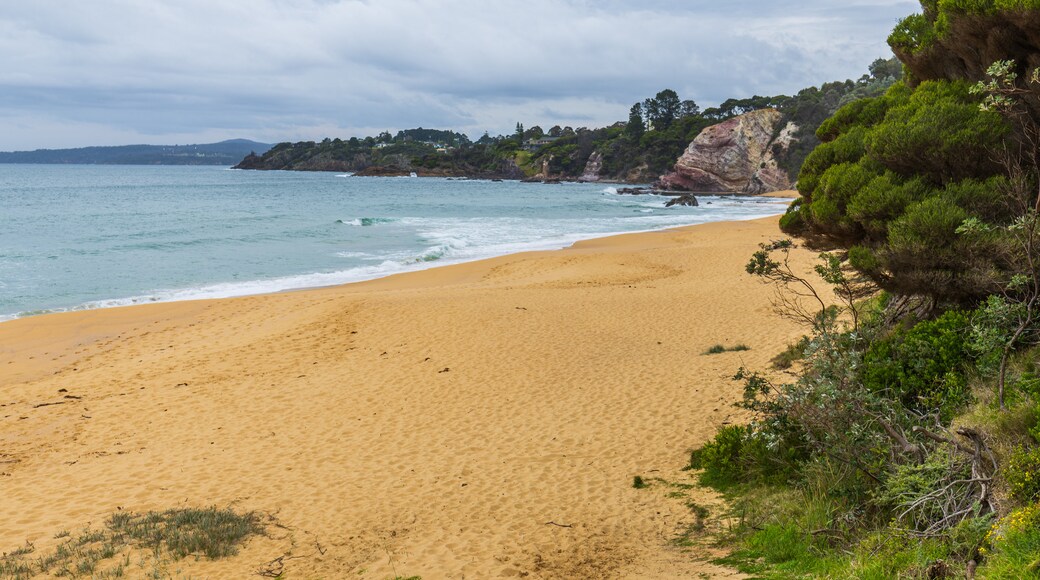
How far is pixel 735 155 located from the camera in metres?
79.9

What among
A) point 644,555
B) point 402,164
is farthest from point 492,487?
point 402,164

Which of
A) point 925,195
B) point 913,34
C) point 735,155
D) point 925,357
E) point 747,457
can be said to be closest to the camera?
point 925,357

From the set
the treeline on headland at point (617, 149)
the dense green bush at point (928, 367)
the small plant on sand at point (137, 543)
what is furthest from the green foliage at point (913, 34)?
the treeline on headland at point (617, 149)

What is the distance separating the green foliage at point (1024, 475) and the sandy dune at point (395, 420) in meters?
2.10

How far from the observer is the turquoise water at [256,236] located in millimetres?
23781

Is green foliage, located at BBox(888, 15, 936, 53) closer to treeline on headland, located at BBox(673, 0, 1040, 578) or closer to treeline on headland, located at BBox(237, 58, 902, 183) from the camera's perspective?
treeline on headland, located at BBox(673, 0, 1040, 578)

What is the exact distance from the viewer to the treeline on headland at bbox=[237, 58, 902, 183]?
80875 millimetres

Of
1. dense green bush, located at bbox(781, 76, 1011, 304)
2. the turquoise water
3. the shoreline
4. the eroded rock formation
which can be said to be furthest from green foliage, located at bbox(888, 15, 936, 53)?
the eroded rock formation

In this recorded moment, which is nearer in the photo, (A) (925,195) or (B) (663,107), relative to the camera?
(A) (925,195)

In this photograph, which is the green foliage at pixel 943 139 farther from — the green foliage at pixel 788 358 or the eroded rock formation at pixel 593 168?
the eroded rock formation at pixel 593 168

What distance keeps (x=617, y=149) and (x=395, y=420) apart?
100 meters

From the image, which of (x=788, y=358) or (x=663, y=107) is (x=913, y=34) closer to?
(x=788, y=358)

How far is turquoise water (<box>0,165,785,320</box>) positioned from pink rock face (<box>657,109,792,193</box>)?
1183 cm

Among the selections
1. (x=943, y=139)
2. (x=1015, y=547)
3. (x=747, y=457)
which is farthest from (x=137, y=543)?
(x=943, y=139)
